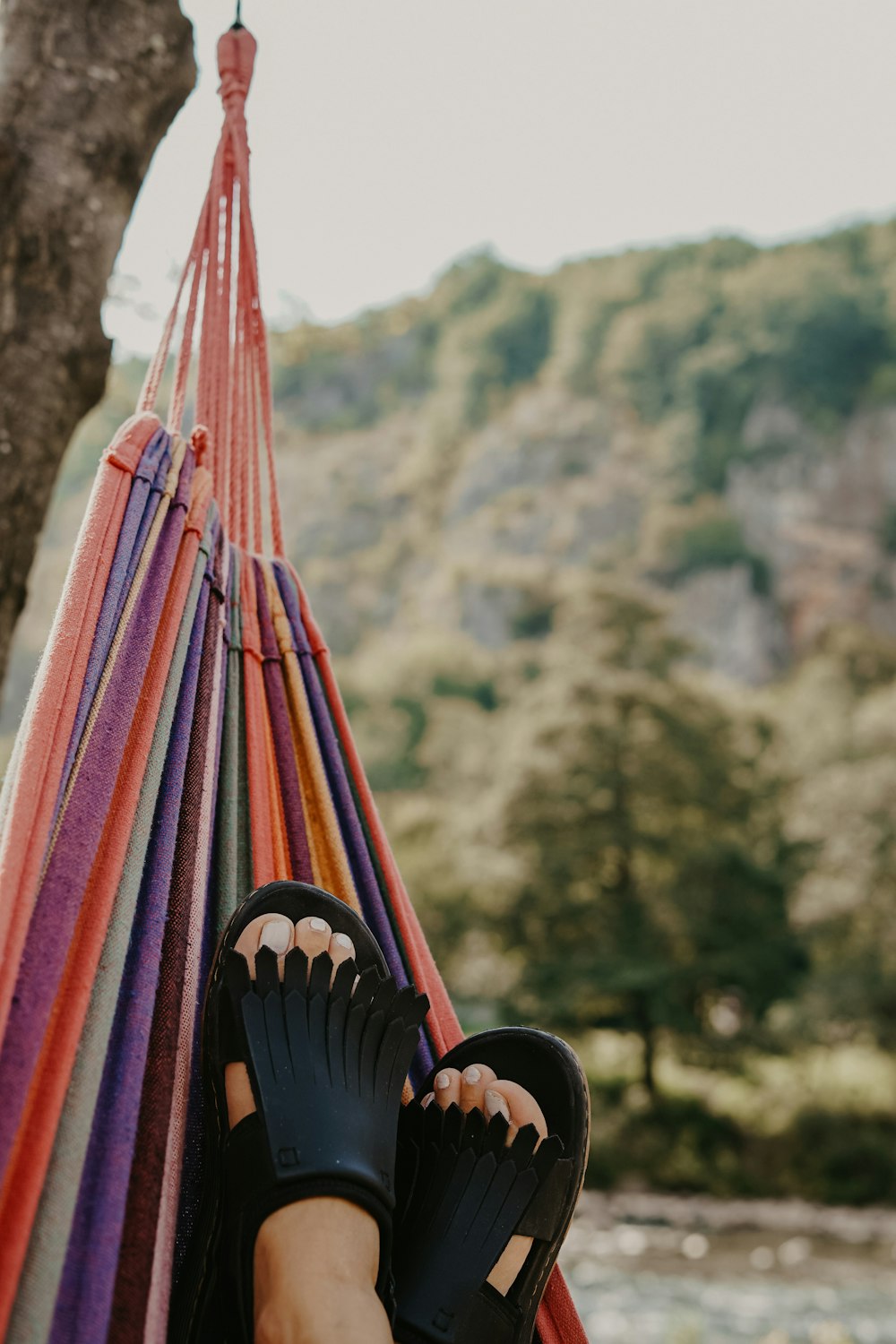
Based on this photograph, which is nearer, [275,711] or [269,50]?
[275,711]

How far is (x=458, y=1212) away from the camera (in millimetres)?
826

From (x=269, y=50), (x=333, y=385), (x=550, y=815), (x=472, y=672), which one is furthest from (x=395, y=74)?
(x=333, y=385)

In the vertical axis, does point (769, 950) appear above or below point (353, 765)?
below

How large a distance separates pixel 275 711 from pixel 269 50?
115 cm

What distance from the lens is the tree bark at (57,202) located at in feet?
4.42

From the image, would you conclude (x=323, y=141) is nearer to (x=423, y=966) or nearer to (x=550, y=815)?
(x=423, y=966)

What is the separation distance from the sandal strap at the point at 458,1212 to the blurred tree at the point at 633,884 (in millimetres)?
10553

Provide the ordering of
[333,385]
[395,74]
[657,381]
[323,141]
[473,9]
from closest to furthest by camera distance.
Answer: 1. [473,9]
2. [323,141]
3. [395,74]
4. [657,381]
5. [333,385]

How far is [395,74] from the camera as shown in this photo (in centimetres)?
445

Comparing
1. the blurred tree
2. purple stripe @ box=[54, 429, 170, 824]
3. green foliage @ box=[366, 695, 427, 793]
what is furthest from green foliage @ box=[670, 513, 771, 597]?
purple stripe @ box=[54, 429, 170, 824]

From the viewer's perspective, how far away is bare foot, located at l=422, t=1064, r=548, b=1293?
890 millimetres

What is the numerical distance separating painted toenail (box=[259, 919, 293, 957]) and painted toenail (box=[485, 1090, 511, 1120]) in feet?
0.62

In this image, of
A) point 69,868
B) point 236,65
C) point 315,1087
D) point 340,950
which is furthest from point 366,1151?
point 236,65

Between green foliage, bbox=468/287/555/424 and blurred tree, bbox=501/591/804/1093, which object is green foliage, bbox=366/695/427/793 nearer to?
blurred tree, bbox=501/591/804/1093
